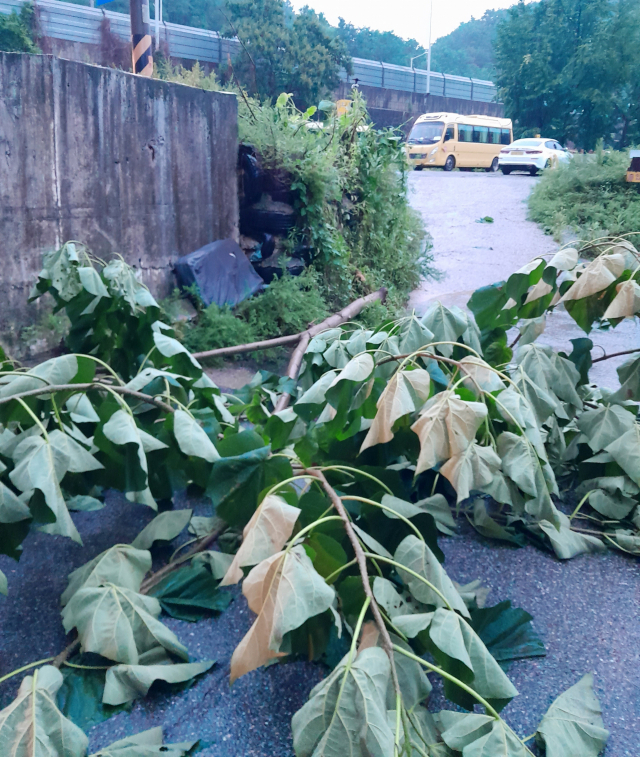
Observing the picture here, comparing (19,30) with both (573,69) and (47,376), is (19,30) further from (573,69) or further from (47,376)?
(47,376)

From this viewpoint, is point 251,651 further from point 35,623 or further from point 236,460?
point 35,623

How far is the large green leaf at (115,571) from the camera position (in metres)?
1.59

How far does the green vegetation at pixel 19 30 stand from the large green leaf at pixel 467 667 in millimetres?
14588

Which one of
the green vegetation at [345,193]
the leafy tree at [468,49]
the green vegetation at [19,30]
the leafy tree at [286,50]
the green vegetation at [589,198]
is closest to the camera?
the green vegetation at [345,193]

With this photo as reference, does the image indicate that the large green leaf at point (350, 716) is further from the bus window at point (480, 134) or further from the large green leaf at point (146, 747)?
the bus window at point (480, 134)

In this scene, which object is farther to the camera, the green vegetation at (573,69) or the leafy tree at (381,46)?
the leafy tree at (381,46)

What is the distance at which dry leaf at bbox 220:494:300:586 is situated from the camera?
1.19 metres

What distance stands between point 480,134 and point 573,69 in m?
3.22

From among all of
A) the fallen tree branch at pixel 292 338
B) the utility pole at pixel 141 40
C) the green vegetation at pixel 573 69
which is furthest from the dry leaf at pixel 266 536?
the green vegetation at pixel 573 69

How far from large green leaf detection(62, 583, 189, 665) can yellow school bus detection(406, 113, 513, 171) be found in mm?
20666

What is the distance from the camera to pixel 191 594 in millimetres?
1766

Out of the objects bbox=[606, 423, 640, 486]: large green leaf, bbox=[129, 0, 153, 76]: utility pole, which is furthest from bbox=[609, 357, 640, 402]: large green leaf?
bbox=[129, 0, 153, 76]: utility pole

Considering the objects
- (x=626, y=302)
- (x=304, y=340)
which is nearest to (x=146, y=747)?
(x=626, y=302)

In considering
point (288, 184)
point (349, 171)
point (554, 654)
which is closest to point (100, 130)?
point (288, 184)
